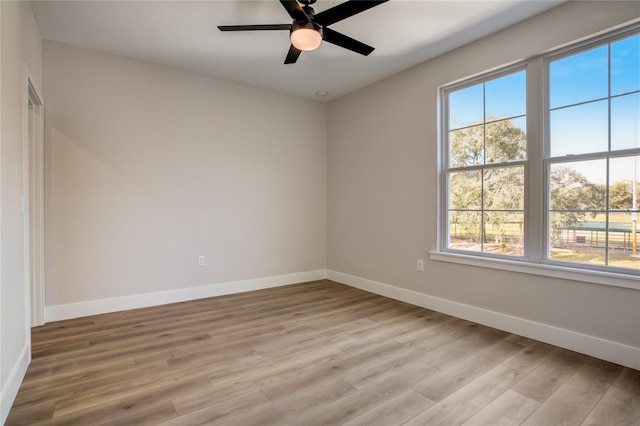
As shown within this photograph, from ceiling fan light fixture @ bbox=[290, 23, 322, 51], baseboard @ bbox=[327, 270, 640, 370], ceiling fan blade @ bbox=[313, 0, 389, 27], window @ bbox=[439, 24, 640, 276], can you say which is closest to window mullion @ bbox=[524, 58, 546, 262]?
window @ bbox=[439, 24, 640, 276]

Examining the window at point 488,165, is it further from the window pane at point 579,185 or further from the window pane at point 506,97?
the window pane at point 579,185

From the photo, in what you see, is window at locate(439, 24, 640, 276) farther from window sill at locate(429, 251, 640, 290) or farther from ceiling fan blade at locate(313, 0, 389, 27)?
ceiling fan blade at locate(313, 0, 389, 27)

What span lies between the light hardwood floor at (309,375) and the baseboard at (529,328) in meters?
0.08

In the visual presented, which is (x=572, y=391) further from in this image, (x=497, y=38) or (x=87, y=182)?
(x=87, y=182)

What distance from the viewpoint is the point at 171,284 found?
3865 mm

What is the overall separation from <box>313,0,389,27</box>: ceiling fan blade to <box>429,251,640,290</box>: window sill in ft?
7.99

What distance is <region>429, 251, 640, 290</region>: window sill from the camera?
2.33 metres

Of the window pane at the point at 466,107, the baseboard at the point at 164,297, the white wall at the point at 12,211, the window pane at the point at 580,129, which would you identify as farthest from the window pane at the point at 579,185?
the white wall at the point at 12,211

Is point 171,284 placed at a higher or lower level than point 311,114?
lower

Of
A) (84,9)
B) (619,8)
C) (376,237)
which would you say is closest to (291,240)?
(376,237)

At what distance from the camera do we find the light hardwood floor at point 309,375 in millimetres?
1785

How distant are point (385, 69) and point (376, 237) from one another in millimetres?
2109

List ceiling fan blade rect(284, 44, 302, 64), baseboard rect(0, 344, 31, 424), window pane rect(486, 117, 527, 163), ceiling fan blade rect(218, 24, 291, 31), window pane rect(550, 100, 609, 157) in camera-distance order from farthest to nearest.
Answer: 1. window pane rect(486, 117, 527, 163)
2. ceiling fan blade rect(284, 44, 302, 64)
3. window pane rect(550, 100, 609, 157)
4. ceiling fan blade rect(218, 24, 291, 31)
5. baseboard rect(0, 344, 31, 424)

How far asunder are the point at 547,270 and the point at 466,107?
5.92 feet
